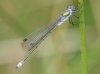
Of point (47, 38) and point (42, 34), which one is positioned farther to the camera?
point (47, 38)

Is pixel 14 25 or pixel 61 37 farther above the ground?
pixel 61 37

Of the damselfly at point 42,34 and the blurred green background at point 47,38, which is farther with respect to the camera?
the blurred green background at point 47,38

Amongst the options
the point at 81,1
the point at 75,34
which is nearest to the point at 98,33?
the point at 75,34

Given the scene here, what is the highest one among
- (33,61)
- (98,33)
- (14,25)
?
(98,33)

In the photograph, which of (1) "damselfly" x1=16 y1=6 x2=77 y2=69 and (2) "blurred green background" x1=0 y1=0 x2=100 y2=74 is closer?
(1) "damselfly" x1=16 y1=6 x2=77 y2=69

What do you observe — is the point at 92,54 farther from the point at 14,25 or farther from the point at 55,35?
the point at 14,25

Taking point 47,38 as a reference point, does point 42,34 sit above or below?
below

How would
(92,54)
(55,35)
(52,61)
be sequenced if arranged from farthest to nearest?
(55,35), (52,61), (92,54)

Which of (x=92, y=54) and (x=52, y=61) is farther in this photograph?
(x=52, y=61)
